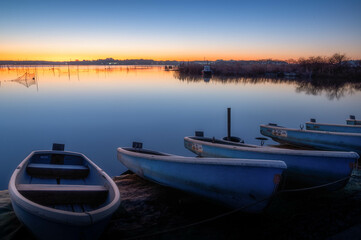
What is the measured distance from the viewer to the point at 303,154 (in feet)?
16.2

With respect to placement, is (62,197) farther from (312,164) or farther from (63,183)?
(312,164)

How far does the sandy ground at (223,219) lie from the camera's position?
382 cm

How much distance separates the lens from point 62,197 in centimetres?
391

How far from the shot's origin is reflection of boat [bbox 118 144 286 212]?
402cm

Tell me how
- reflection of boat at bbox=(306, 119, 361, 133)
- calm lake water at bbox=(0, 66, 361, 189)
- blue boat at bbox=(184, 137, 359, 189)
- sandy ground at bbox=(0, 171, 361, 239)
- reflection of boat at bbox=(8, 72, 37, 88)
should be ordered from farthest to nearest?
reflection of boat at bbox=(8, 72, 37, 88) → calm lake water at bbox=(0, 66, 361, 189) → reflection of boat at bbox=(306, 119, 361, 133) → blue boat at bbox=(184, 137, 359, 189) → sandy ground at bbox=(0, 171, 361, 239)

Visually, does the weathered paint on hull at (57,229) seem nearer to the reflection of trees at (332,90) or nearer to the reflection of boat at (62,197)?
the reflection of boat at (62,197)

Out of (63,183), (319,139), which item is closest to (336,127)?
(319,139)

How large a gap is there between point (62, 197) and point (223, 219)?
274 centimetres

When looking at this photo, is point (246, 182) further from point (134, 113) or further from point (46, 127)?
point (134, 113)

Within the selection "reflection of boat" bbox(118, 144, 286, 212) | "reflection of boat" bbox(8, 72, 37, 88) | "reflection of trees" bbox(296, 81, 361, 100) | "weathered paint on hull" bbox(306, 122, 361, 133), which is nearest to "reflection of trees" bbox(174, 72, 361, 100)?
"reflection of trees" bbox(296, 81, 361, 100)

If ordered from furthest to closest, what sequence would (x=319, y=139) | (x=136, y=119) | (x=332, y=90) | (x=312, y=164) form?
(x=332, y=90) < (x=136, y=119) < (x=319, y=139) < (x=312, y=164)

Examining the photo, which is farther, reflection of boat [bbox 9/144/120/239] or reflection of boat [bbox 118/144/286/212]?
reflection of boat [bbox 118/144/286/212]

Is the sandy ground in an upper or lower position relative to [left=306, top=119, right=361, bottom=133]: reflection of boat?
lower

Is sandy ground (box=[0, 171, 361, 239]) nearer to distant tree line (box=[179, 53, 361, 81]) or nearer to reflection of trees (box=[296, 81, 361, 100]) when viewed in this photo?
reflection of trees (box=[296, 81, 361, 100])
